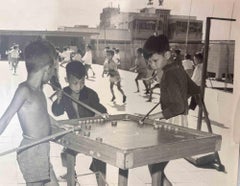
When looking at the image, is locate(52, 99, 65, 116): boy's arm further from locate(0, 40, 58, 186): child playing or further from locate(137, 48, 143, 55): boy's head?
locate(137, 48, 143, 55): boy's head

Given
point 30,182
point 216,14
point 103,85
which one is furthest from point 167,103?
point 30,182

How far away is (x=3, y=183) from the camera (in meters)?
1.65

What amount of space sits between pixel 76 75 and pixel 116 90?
176 mm

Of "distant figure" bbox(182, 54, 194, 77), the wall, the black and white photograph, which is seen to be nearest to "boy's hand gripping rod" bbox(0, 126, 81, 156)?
the black and white photograph

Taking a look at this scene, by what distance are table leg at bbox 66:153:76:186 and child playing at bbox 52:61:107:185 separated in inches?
0.6

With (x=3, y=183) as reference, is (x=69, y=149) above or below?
above

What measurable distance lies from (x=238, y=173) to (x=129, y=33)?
2.94ft

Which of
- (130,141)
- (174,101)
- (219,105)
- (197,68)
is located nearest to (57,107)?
(130,141)

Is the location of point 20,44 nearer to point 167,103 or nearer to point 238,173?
point 167,103

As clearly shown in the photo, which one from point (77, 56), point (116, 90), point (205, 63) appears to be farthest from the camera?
point (205, 63)

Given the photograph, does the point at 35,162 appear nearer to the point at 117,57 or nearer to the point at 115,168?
the point at 115,168

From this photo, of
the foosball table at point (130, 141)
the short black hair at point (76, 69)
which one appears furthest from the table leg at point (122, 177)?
the short black hair at point (76, 69)

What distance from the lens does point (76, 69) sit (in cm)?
169

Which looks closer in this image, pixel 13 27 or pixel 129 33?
pixel 13 27
